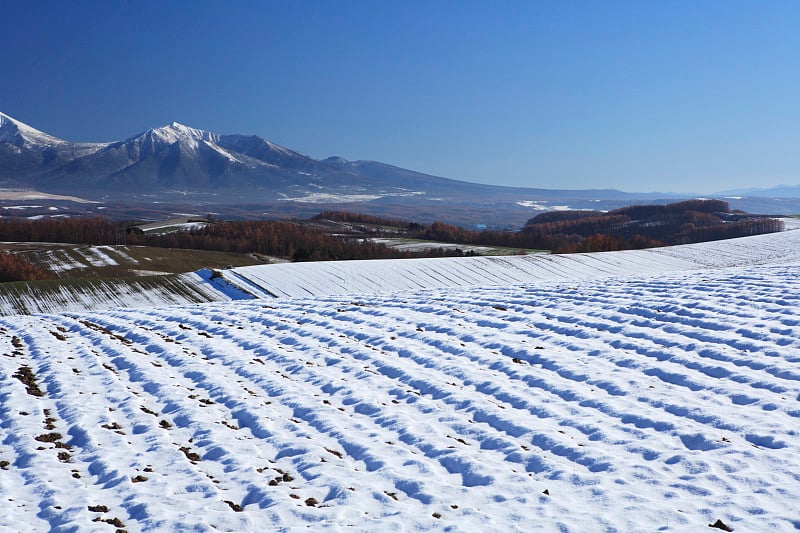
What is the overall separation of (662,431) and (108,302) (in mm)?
50468

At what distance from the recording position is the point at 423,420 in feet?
46.0

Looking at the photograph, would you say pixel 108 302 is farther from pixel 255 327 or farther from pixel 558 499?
pixel 558 499

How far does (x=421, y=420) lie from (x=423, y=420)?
45 mm

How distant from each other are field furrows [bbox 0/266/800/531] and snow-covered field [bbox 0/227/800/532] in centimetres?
6

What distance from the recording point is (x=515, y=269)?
6681cm

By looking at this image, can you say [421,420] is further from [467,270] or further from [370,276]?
[467,270]

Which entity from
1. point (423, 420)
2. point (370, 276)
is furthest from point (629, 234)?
point (423, 420)

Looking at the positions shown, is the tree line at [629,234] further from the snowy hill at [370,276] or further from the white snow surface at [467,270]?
the snowy hill at [370,276]

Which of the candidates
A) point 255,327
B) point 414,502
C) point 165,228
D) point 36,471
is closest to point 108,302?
point 255,327

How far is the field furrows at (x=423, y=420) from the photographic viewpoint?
9.93m

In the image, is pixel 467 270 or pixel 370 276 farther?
pixel 467 270

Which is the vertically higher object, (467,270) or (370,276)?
(467,270)

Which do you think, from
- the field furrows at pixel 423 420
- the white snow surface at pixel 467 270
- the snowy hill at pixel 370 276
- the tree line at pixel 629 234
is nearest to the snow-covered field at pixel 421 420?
the field furrows at pixel 423 420

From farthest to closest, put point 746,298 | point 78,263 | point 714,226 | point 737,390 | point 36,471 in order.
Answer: point 714,226 < point 78,263 < point 746,298 < point 737,390 < point 36,471
